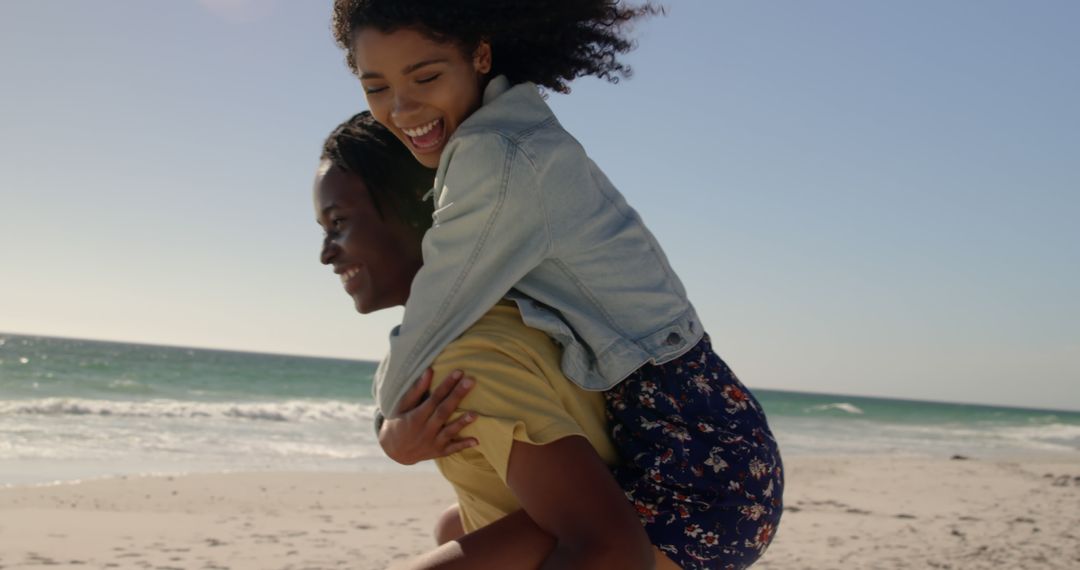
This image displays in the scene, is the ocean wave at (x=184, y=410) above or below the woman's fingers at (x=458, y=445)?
below

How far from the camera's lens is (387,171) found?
88.1 inches

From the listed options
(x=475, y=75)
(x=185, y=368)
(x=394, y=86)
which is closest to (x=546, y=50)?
(x=475, y=75)

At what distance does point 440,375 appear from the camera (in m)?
1.73

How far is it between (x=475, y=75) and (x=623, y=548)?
1.02 metres

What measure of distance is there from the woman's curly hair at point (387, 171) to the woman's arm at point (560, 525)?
78cm

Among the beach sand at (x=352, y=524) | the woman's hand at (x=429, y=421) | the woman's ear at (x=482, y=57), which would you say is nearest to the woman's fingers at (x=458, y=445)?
the woman's hand at (x=429, y=421)

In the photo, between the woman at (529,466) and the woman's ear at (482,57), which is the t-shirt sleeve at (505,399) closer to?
the woman at (529,466)

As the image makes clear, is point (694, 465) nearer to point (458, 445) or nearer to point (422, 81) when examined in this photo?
point (458, 445)

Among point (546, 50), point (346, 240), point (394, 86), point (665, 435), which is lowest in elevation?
point (665, 435)

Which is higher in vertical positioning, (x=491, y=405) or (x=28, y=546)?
(x=491, y=405)

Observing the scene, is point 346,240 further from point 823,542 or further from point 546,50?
point 823,542

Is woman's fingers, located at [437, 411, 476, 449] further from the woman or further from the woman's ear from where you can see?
the woman's ear

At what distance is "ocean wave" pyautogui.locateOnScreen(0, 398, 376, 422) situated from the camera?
16.1m

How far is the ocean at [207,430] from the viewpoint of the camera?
35.3 feet
